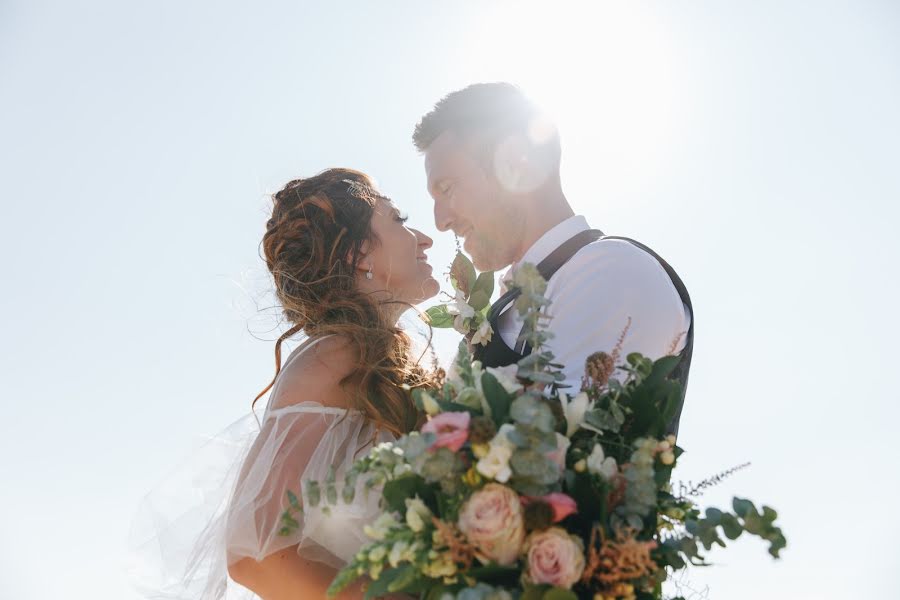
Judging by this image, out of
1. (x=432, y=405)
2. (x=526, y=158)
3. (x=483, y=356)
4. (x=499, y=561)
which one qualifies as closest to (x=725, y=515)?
(x=499, y=561)

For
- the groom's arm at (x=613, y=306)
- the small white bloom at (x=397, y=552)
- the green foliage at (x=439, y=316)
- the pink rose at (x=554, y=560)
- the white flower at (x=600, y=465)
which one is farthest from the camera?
the green foliage at (x=439, y=316)

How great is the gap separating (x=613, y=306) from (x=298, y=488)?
1.57 m

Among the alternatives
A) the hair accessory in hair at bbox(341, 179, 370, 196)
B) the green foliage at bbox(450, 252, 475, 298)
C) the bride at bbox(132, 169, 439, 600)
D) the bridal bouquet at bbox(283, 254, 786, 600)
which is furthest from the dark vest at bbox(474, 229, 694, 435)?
the hair accessory in hair at bbox(341, 179, 370, 196)

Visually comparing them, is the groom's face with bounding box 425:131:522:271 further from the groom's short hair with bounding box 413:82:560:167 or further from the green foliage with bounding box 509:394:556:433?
the green foliage with bounding box 509:394:556:433

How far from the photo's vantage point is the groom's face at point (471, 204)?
512 cm

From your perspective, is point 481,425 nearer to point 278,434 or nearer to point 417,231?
point 278,434

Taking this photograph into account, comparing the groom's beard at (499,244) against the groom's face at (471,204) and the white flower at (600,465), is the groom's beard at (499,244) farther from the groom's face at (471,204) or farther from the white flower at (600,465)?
the white flower at (600,465)

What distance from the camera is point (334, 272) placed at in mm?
4941

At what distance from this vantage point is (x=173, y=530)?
4094 mm

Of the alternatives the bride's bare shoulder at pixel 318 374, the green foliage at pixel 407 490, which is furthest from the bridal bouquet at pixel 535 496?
the bride's bare shoulder at pixel 318 374

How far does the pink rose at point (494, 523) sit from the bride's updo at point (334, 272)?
204 cm

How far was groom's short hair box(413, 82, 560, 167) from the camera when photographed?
208 inches

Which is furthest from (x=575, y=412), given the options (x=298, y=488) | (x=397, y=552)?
(x=298, y=488)

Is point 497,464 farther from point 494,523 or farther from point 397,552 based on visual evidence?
point 397,552
